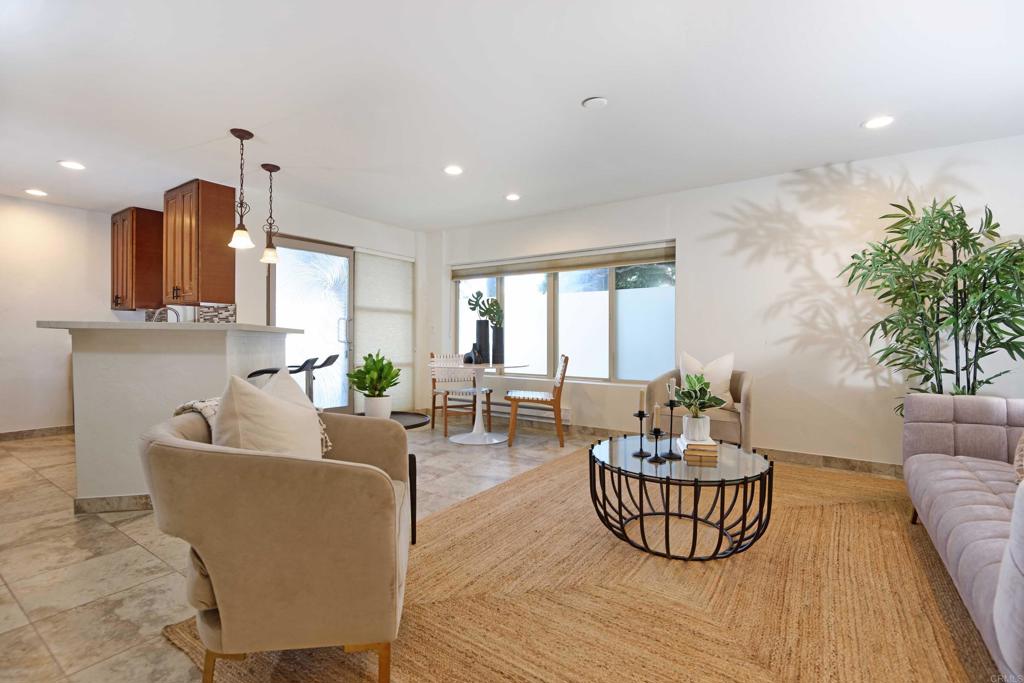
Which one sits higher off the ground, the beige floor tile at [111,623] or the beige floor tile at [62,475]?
the beige floor tile at [62,475]

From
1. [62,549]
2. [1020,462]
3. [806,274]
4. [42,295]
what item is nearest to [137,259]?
[42,295]

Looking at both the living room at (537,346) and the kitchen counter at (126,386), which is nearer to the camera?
the living room at (537,346)

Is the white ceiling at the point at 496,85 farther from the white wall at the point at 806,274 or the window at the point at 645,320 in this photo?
the window at the point at 645,320

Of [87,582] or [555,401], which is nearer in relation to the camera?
[87,582]

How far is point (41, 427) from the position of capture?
4914mm

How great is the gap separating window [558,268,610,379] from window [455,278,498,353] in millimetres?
1141

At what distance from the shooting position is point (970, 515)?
163 cm

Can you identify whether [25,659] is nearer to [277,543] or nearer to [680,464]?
[277,543]

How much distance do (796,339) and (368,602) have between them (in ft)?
12.8

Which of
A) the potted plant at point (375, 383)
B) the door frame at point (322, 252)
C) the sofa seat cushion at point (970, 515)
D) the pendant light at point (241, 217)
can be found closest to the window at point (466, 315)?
the door frame at point (322, 252)

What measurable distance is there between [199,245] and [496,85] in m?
3.10

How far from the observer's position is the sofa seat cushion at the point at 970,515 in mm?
1334

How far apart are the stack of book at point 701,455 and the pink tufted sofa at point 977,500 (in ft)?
2.66

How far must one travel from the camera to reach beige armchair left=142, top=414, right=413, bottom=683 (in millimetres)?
1134
